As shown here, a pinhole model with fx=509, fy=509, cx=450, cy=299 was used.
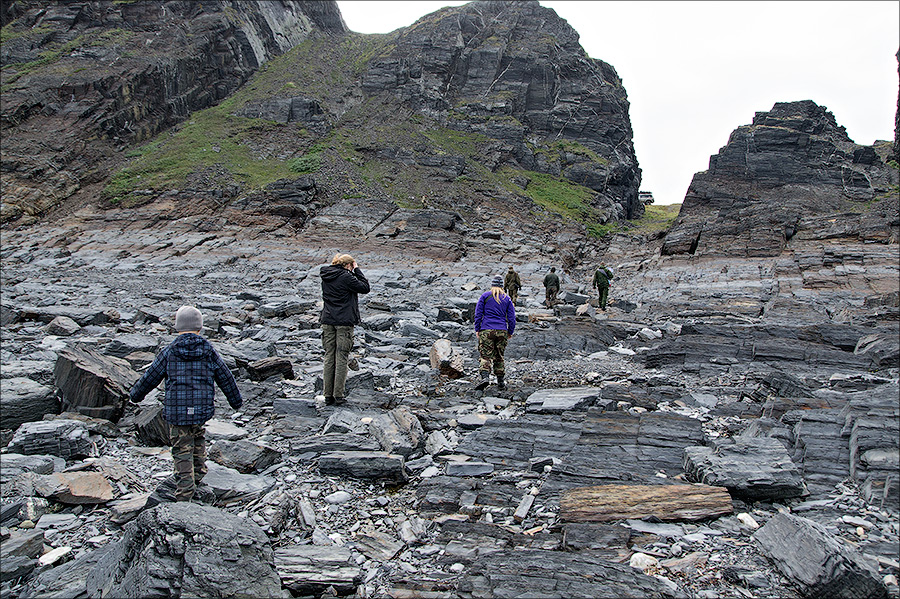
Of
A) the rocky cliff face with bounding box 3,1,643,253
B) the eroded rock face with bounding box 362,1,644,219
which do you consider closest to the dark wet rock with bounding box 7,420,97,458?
the rocky cliff face with bounding box 3,1,643,253

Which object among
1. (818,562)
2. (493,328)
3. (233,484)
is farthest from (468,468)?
(493,328)

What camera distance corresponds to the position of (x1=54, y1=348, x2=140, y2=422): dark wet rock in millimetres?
6307

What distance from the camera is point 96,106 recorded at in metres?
43.7

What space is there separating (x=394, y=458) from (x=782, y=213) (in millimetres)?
33203

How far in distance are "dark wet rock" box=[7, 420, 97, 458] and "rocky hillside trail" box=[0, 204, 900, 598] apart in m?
0.02

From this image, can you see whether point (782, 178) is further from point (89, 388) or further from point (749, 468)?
point (89, 388)

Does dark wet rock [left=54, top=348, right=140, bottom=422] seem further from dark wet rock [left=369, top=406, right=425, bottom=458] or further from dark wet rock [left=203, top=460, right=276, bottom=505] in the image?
dark wet rock [left=369, top=406, right=425, bottom=458]

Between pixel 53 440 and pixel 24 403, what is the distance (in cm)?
128

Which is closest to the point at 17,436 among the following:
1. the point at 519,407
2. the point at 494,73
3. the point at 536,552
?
the point at 536,552

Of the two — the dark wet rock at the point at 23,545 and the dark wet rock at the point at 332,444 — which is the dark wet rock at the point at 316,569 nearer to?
the dark wet rock at the point at 332,444

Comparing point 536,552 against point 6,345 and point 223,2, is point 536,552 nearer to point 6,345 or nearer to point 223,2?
point 6,345

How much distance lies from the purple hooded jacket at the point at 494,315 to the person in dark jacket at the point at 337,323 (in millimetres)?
2656

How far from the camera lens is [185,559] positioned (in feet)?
10.9

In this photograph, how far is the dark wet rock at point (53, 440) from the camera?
17.4 feet
